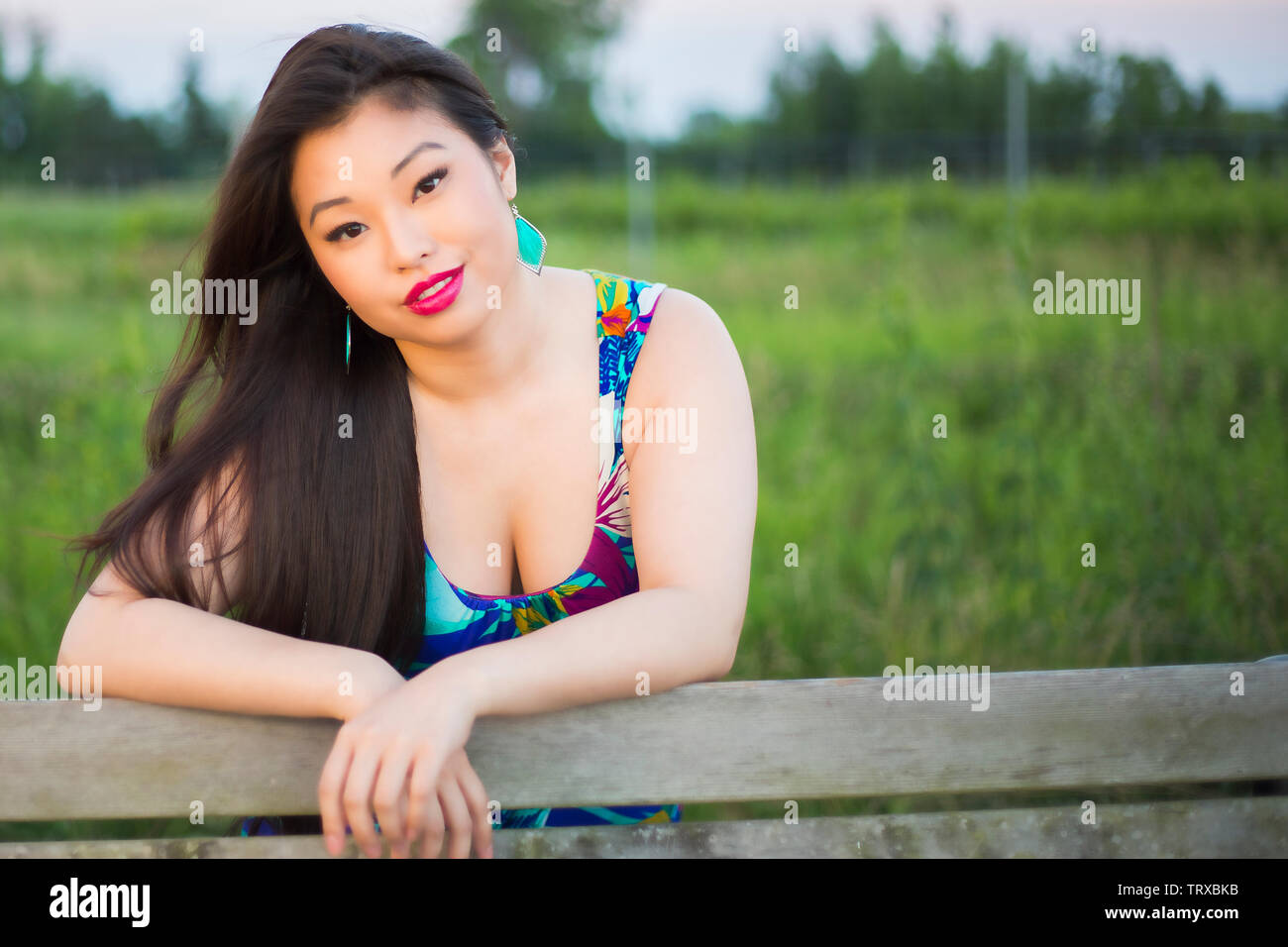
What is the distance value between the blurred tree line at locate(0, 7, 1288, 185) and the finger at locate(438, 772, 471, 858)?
14.6 m

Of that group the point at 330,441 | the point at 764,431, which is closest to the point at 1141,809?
the point at 330,441

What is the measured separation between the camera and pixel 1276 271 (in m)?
6.68

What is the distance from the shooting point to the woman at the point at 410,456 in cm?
126

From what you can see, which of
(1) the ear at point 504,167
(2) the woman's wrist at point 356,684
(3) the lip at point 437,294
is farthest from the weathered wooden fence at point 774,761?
(1) the ear at point 504,167

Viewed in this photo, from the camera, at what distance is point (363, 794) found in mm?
1075

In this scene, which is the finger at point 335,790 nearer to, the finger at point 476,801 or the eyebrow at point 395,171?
the finger at point 476,801

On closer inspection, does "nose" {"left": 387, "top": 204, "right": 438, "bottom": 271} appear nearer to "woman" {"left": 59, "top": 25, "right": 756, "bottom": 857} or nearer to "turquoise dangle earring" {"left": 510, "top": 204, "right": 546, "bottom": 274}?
"woman" {"left": 59, "top": 25, "right": 756, "bottom": 857}

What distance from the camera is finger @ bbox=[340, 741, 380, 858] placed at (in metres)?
1.08

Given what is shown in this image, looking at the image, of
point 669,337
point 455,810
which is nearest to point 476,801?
point 455,810

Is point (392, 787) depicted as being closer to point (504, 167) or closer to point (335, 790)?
point (335, 790)

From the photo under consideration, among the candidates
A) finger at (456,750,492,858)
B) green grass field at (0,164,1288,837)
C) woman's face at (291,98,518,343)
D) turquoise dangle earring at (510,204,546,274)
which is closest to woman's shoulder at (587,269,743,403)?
turquoise dangle earring at (510,204,546,274)

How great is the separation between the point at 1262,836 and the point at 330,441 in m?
1.32

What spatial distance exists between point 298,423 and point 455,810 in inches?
28.9

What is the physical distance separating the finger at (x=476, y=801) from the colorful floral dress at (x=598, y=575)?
1.63ft
